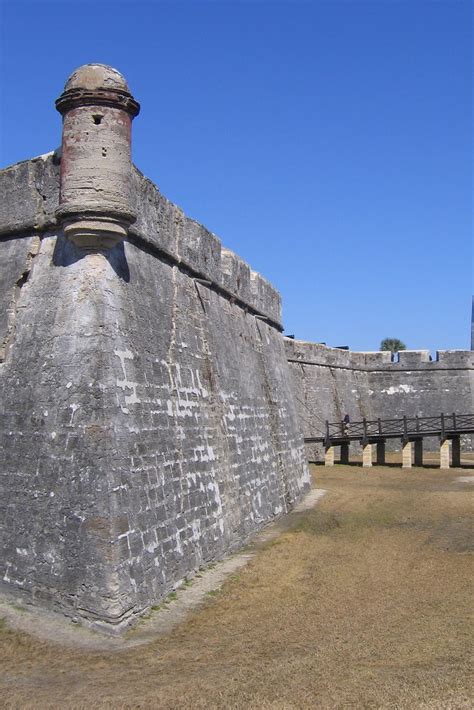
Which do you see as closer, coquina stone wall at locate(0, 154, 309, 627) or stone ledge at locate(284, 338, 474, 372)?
coquina stone wall at locate(0, 154, 309, 627)

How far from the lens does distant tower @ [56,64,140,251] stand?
8164 millimetres

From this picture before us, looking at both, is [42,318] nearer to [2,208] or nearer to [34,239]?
[34,239]

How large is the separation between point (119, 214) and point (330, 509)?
9036 millimetres

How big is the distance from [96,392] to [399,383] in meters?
28.0

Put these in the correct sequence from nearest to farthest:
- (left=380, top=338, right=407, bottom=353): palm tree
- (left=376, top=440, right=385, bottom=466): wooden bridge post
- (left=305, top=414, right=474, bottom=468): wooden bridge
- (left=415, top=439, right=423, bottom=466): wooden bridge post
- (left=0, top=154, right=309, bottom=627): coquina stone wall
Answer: (left=0, top=154, right=309, bottom=627): coquina stone wall, (left=305, top=414, right=474, bottom=468): wooden bridge, (left=415, top=439, right=423, bottom=466): wooden bridge post, (left=376, top=440, right=385, bottom=466): wooden bridge post, (left=380, top=338, right=407, bottom=353): palm tree

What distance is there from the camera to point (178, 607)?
7.87 meters

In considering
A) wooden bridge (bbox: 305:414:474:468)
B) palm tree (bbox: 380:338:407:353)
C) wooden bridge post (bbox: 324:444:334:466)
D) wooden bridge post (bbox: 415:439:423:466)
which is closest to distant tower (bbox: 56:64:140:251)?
wooden bridge (bbox: 305:414:474:468)

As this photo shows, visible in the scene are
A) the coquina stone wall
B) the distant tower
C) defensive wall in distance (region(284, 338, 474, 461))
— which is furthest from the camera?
defensive wall in distance (region(284, 338, 474, 461))

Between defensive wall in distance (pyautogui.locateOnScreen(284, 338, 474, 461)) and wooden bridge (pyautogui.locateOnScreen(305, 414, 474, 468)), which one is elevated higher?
defensive wall in distance (pyautogui.locateOnScreen(284, 338, 474, 461))

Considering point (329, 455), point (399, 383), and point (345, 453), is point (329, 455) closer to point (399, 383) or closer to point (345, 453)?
point (345, 453)

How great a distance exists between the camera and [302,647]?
253 inches

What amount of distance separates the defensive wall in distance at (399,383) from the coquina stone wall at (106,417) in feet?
68.1

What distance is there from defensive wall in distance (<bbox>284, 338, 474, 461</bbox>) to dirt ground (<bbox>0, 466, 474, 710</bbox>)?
2108cm

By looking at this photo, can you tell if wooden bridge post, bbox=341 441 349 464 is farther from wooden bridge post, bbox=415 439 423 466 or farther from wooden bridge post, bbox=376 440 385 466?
wooden bridge post, bbox=415 439 423 466
